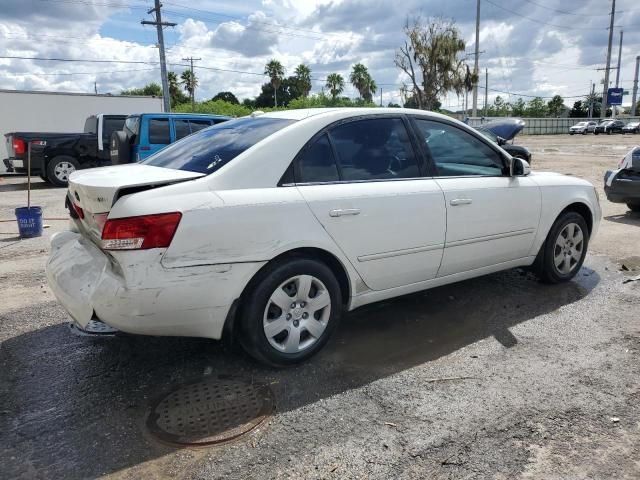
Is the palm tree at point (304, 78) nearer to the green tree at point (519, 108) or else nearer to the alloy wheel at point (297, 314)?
the green tree at point (519, 108)

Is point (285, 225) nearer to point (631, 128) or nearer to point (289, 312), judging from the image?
point (289, 312)

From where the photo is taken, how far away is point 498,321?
13.6ft

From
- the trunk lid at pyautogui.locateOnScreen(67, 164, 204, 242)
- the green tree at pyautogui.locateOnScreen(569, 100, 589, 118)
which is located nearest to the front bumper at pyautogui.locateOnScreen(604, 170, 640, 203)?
the trunk lid at pyautogui.locateOnScreen(67, 164, 204, 242)

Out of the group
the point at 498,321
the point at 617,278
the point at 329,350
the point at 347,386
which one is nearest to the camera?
the point at 347,386

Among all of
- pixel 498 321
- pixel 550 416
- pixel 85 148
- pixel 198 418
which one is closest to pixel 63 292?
pixel 198 418

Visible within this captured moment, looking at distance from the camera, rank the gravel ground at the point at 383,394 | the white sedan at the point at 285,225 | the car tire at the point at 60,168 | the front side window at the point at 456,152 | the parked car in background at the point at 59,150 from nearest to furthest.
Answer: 1. the gravel ground at the point at 383,394
2. the white sedan at the point at 285,225
3. the front side window at the point at 456,152
4. the parked car in background at the point at 59,150
5. the car tire at the point at 60,168

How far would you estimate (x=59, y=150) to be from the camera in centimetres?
1289

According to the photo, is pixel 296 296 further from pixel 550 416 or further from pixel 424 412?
pixel 550 416

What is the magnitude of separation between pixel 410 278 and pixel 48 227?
6446 mm

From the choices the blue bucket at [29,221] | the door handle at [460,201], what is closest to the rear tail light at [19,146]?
the blue bucket at [29,221]

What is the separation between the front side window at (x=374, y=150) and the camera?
3500 millimetres

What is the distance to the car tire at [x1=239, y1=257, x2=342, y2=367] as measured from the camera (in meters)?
3.07

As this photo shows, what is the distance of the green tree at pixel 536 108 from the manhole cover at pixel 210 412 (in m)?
97.8

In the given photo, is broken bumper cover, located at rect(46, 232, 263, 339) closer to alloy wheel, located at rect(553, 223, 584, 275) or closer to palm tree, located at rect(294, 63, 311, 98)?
alloy wheel, located at rect(553, 223, 584, 275)
